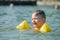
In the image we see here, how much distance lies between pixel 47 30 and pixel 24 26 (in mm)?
1334

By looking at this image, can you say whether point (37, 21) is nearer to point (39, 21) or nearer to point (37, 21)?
point (37, 21)

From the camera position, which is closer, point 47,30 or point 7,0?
point 47,30

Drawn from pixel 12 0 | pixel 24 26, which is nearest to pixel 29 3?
pixel 12 0

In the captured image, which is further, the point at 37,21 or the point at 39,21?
the point at 39,21

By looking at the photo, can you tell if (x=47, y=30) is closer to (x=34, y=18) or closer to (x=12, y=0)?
(x=34, y=18)

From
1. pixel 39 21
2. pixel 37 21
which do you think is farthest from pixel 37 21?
pixel 39 21

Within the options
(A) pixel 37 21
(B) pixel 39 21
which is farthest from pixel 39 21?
(A) pixel 37 21

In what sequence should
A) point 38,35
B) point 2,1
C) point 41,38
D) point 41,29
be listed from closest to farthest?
point 41,38 < point 38,35 < point 41,29 < point 2,1

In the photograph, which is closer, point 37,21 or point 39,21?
point 37,21

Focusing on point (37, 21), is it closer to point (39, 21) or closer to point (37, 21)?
point (37, 21)

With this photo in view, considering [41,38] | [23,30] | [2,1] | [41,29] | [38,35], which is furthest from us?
[2,1]

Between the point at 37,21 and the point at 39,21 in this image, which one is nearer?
the point at 37,21

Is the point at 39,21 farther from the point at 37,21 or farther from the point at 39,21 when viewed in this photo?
the point at 37,21

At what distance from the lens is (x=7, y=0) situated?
167 ft
